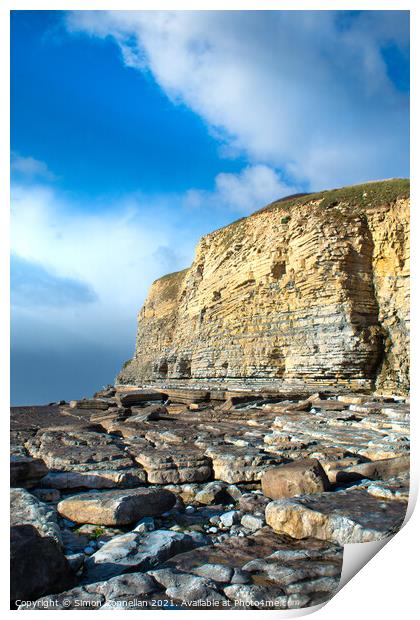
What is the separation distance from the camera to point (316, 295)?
20.2 m

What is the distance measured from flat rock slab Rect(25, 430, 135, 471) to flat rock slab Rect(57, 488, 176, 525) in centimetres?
52

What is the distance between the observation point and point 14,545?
94.9 inches

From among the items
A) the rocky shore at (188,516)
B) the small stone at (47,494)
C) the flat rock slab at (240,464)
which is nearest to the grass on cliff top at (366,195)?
the rocky shore at (188,516)

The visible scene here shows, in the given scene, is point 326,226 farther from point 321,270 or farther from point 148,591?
point 148,591

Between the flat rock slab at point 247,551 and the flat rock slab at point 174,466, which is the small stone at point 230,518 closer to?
the flat rock slab at point 247,551

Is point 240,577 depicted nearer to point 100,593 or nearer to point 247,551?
point 247,551

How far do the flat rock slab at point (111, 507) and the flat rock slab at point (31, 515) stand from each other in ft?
1.36

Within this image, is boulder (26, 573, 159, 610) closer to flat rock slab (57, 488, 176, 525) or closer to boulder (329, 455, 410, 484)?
flat rock slab (57, 488, 176, 525)

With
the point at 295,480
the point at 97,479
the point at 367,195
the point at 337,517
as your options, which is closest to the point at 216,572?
the point at 337,517

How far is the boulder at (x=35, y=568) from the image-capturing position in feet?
7.68

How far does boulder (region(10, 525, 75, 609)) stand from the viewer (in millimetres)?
2342

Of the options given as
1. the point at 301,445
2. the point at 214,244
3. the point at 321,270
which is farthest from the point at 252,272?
the point at 301,445

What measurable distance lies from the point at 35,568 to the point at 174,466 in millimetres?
2449

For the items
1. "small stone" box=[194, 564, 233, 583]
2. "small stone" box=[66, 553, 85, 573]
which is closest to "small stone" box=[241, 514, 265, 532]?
"small stone" box=[194, 564, 233, 583]
